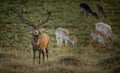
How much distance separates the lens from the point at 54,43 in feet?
18.9

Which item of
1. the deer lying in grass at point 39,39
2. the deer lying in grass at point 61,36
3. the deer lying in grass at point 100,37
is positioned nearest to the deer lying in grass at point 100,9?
the deer lying in grass at point 100,37

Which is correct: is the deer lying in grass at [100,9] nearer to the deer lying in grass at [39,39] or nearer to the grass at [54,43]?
the grass at [54,43]

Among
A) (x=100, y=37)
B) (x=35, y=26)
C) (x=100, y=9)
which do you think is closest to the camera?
(x=35, y=26)

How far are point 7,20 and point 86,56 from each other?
1446mm

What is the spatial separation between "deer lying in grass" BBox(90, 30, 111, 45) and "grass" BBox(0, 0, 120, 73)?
0.27 feet

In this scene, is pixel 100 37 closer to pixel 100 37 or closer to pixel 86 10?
pixel 100 37

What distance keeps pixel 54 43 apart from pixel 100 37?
0.79 m

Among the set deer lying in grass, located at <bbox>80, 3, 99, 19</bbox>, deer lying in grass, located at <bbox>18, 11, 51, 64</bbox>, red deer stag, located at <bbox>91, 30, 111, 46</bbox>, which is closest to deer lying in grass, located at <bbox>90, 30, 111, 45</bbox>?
red deer stag, located at <bbox>91, 30, 111, 46</bbox>

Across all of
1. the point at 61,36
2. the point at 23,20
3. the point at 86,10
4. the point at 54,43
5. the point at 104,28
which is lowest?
the point at 54,43

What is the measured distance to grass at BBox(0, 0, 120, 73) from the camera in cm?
570

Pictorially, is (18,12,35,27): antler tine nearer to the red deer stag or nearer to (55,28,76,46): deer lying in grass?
(55,28,76,46): deer lying in grass

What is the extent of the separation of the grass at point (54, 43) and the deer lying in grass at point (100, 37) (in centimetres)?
8

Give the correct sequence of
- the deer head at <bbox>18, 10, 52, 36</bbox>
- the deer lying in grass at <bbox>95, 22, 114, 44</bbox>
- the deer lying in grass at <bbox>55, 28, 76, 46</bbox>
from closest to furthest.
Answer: the deer head at <bbox>18, 10, 52, 36</bbox>
the deer lying in grass at <bbox>55, 28, 76, 46</bbox>
the deer lying in grass at <bbox>95, 22, 114, 44</bbox>

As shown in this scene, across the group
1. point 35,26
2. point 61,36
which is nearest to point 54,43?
point 61,36
